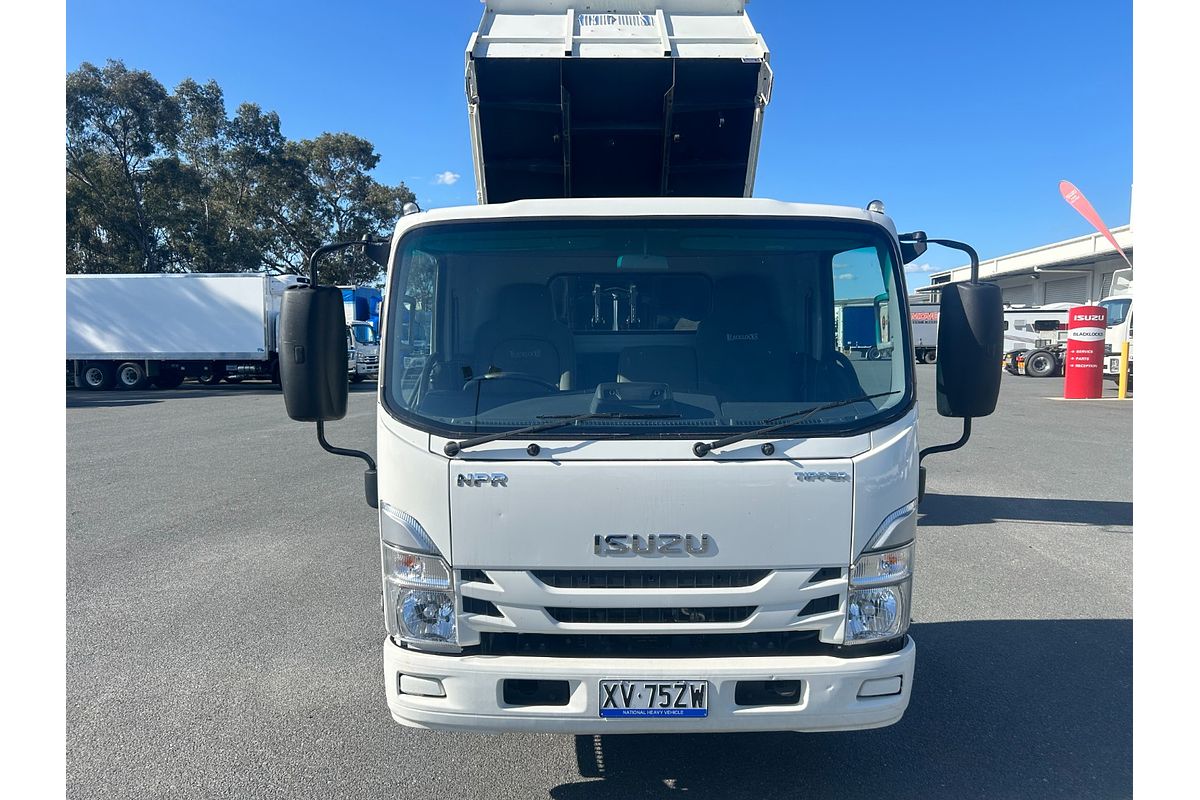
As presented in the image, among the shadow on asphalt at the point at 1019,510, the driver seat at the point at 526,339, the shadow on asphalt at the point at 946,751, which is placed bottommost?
the shadow on asphalt at the point at 946,751

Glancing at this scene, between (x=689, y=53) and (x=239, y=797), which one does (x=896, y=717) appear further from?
(x=689, y=53)

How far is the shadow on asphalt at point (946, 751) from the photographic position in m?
3.13

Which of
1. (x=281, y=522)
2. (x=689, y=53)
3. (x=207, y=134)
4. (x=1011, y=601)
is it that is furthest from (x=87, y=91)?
(x=1011, y=601)

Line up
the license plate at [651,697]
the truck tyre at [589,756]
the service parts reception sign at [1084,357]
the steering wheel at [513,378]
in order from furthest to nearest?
1. the service parts reception sign at [1084,357]
2. the truck tyre at [589,756]
3. the steering wheel at [513,378]
4. the license plate at [651,697]

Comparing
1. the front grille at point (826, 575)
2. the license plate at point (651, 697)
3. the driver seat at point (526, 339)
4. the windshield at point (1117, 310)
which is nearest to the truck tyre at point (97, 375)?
the driver seat at point (526, 339)

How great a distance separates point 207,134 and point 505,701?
37.8 m

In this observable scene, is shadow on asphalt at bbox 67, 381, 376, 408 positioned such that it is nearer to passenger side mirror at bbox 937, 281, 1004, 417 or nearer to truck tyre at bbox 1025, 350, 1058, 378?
passenger side mirror at bbox 937, 281, 1004, 417

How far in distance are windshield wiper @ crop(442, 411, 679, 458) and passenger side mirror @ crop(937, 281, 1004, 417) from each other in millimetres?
1147

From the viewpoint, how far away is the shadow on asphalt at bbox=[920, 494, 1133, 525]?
7.46 m

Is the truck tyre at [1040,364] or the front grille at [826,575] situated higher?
the truck tyre at [1040,364]

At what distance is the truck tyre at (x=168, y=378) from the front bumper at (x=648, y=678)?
2684 centimetres

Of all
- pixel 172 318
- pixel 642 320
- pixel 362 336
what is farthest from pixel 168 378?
pixel 642 320

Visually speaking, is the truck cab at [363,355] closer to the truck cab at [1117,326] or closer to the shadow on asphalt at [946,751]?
the shadow on asphalt at [946,751]

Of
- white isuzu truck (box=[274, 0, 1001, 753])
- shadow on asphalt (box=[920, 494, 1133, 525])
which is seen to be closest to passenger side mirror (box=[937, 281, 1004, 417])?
white isuzu truck (box=[274, 0, 1001, 753])
